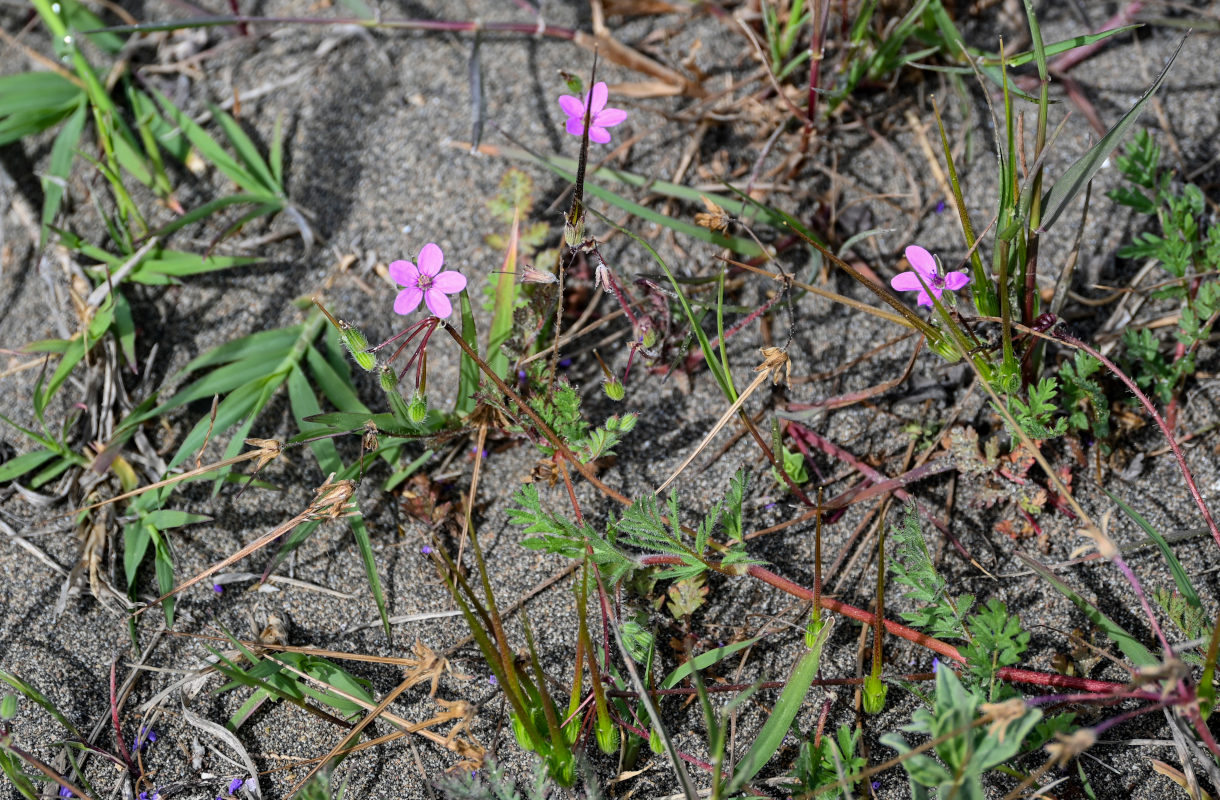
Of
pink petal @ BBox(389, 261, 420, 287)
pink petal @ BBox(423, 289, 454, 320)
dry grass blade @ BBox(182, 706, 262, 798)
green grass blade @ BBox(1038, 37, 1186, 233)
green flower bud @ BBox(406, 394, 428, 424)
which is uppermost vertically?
green grass blade @ BBox(1038, 37, 1186, 233)

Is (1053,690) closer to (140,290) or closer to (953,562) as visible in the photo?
(953,562)

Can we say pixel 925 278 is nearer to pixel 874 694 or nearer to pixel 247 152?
pixel 874 694

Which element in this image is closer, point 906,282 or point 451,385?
point 906,282

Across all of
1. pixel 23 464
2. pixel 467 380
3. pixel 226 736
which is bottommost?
pixel 226 736

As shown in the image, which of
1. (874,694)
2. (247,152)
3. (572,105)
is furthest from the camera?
(247,152)

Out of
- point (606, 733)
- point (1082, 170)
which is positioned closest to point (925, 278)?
point (1082, 170)

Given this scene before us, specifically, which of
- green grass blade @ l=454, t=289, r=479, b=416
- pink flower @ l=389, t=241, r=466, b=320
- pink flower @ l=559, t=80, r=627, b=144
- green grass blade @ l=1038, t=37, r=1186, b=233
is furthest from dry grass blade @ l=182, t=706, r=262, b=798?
green grass blade @ l=1038, t=37, r=1186, b=233

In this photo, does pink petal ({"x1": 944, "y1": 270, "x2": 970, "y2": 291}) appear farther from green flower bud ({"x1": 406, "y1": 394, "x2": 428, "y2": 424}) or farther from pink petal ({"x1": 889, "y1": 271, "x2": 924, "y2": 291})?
green flower bud ({"x1": 406, "y1": 394, "x2": 428, "y2": 424})
